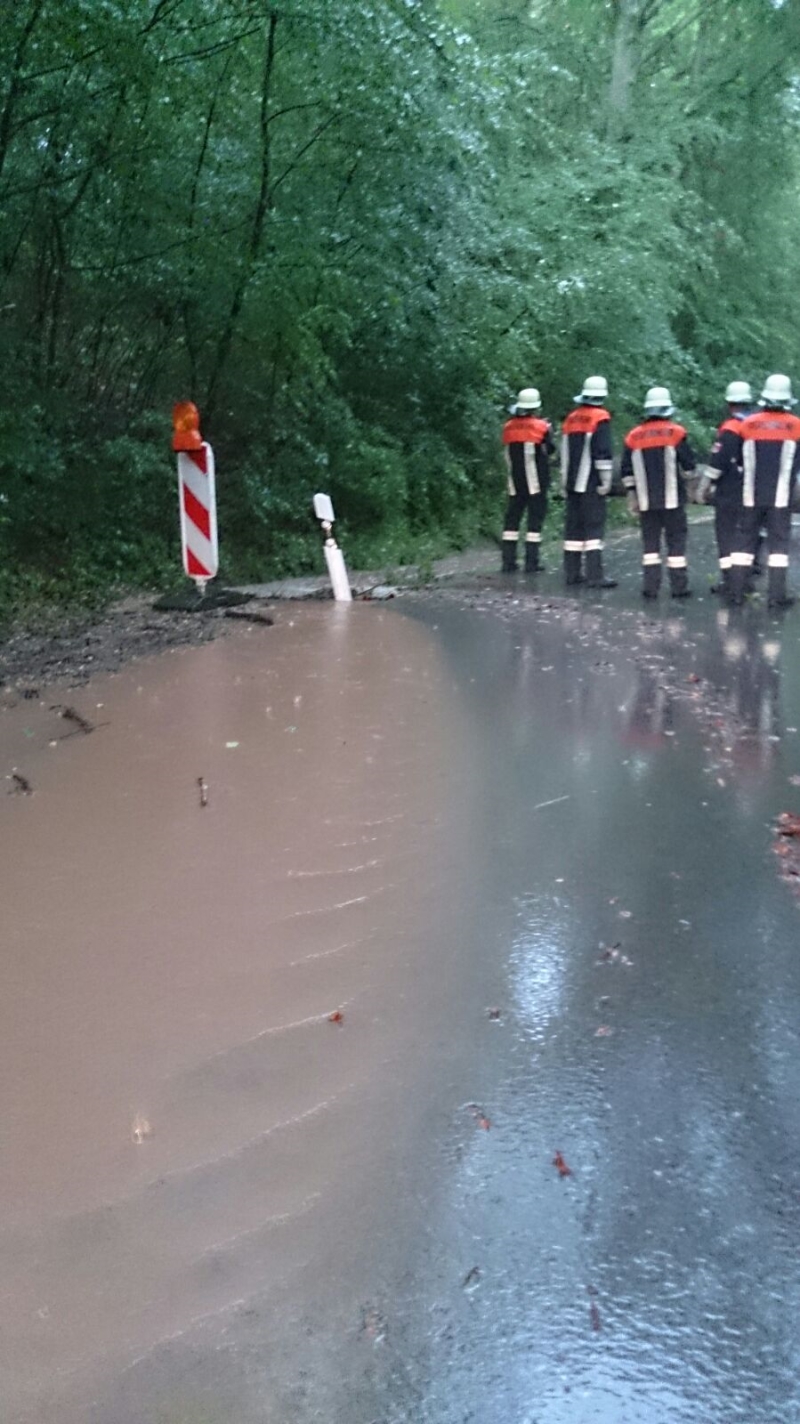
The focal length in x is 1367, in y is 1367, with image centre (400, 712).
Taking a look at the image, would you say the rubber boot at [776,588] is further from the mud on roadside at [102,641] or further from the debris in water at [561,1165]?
the debris in water at [561,1165]

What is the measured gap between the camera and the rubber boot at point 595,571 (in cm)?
1487

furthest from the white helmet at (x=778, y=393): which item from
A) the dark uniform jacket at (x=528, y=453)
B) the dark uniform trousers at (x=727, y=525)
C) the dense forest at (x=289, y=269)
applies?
the dense forest at (x=289, y=269)

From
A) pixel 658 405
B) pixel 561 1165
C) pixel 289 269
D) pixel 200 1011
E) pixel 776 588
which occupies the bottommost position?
pixel 561 1165

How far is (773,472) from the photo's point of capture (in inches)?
517

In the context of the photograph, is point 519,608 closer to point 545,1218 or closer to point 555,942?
point 555,942

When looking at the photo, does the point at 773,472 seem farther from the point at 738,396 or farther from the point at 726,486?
the point at 738,396

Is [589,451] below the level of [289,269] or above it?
below

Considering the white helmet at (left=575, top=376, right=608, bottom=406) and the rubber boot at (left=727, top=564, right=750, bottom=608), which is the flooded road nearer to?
the rubber boot at (left=727, top=564, right=750, bottom=608)

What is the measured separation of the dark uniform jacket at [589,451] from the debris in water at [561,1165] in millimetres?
11639

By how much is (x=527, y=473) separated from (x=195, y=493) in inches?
200

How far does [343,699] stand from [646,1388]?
20.7ft

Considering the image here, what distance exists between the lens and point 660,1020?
4562 mm

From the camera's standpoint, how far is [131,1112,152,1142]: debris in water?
12.6 feet

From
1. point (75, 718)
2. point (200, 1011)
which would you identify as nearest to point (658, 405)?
point (75, 718)
